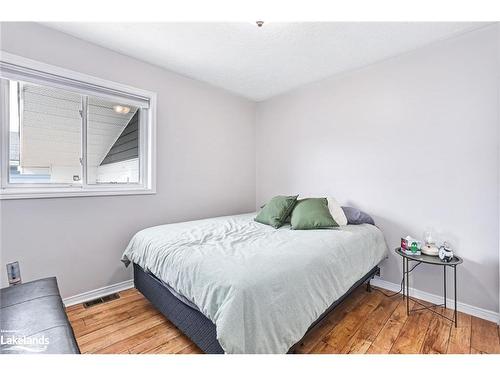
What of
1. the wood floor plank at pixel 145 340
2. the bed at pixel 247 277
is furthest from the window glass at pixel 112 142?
the wood floor plank at pixel 145 340

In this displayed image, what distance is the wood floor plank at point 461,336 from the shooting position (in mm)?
1493

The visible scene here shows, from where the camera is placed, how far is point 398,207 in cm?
232

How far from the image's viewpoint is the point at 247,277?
1149 mm

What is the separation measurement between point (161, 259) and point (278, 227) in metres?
1.14

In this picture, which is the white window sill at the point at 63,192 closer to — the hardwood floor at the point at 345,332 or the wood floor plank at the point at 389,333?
the hardwood floor at the point at 345,332

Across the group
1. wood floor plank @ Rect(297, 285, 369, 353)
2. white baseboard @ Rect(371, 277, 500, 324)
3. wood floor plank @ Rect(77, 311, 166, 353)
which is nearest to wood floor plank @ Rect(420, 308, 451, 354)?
white baseboard @ Rect(371, 277, 500, 324)

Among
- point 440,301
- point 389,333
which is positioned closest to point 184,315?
point 389,333

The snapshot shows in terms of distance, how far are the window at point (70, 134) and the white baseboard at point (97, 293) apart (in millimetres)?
946

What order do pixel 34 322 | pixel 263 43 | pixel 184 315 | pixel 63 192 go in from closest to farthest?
pixel 34 322 → pixel 184 315 → pixel 63 192 → pixel 263 43

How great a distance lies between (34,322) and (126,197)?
1.40 metres

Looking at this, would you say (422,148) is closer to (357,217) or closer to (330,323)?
(357,217)

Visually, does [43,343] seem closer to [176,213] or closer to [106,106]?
[176,213]

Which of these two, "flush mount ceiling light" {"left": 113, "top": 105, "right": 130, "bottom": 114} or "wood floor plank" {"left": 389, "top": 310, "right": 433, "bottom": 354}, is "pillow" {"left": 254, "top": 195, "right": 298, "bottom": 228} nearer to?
"wood floor plank" {"left": 389, "top": 310, "right": 433, "bottom": 354}
